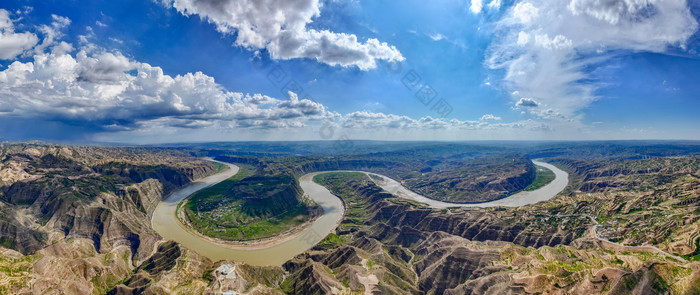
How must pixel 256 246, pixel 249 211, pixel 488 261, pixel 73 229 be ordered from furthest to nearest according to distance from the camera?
pixel 249 211
pixel 256 246
pixel 73 229
pixel 488 261

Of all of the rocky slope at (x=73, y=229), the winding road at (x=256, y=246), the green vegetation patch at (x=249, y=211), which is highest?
the rocky slope at (x=73, y=229)

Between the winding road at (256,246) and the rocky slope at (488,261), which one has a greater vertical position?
the rocky slope at (488,261)

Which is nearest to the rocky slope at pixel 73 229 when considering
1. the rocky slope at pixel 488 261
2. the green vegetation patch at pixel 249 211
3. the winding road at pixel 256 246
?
the winding road at pixel 256 246

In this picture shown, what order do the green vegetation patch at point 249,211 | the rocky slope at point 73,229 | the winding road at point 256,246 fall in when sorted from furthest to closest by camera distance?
the green vegetation patch at point 249,211, the winding road at point 256,246, the rocky slope at point 73,229

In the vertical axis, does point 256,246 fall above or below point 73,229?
below

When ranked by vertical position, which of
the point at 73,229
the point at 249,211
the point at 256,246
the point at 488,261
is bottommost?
the point at 256,246

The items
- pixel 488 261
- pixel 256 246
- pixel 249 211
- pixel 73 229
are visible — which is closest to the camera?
pixel 488 261

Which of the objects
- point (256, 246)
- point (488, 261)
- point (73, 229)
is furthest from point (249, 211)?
Answer: point (488, 261)

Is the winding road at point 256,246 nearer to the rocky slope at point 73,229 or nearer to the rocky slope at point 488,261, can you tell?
the rocky slope at point 73,229

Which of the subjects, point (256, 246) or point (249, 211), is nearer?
point (256, 246)

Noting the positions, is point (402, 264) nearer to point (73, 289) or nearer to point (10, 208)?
point (73, 289)

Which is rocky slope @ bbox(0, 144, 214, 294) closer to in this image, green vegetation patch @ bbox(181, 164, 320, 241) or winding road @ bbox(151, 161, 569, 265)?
winding road @ bbox(151, 161, 569, 265)

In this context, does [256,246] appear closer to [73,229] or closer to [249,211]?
[249,211]
